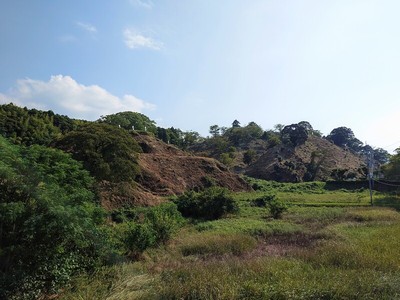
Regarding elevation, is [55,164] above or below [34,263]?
above

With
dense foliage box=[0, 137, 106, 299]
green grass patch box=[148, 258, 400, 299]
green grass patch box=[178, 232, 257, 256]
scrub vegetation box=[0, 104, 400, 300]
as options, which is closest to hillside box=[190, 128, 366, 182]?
scrub vegetation box=[0, 104, 400, 300]

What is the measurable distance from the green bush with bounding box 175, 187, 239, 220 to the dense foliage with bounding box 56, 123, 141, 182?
4.20 meters

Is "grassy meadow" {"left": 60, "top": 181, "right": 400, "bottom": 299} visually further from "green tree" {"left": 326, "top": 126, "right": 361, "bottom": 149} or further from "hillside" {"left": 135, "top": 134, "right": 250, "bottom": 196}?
"green tree" {"left": 326, "top": 126, "right": 361, "bottom": 149}

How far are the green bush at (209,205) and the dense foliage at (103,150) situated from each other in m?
4.20

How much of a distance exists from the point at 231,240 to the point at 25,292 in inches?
315

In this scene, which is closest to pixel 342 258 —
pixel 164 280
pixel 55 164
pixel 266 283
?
pixel 266 283

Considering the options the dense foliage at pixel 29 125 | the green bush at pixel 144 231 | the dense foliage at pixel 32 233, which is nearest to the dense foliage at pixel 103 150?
the green bush at pixel 144 231

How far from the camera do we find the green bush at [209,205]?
76.8 feet

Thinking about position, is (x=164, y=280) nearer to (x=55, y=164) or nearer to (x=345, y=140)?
(x=55, y=164)

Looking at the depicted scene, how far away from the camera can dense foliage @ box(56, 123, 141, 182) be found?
20.6m

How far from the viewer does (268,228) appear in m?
17.8

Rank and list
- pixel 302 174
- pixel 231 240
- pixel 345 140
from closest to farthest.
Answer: pixel 231 240, pixel 302 174, pixel 345 140

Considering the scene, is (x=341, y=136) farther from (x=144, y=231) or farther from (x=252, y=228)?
(x=144, y=231)

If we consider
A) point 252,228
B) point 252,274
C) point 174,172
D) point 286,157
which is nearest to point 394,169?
point 286,157
